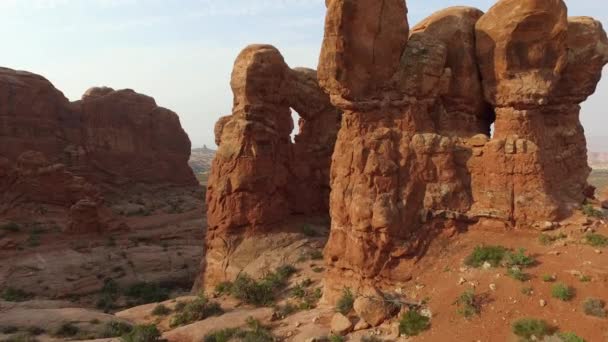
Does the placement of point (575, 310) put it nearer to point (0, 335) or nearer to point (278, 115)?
point (278, 115)

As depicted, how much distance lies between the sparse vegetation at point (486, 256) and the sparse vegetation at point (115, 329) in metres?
14.5

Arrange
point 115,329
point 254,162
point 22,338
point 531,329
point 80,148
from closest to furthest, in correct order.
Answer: point 531,329
point 22,338
point 115,329
point 254,162
point 80,148

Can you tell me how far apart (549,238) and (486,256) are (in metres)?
2.31

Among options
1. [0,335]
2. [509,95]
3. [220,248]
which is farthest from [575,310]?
[0,335]

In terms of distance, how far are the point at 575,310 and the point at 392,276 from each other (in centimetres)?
602

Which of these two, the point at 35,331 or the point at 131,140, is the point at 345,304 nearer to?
the point at 35,331

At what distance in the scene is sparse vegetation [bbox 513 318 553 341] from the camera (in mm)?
12320

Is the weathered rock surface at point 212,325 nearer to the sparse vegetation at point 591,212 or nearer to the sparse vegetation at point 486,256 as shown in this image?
the sparse vegetation at point 486,256

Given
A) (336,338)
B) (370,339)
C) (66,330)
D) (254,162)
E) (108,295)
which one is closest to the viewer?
(370,339)

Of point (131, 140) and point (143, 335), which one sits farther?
point (131, 140)

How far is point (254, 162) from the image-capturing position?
82.1 ft

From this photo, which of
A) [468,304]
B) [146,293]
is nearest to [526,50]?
[468,304]

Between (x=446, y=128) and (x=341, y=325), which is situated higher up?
(x=446, y=128)

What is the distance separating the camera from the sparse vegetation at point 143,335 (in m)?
17.0
